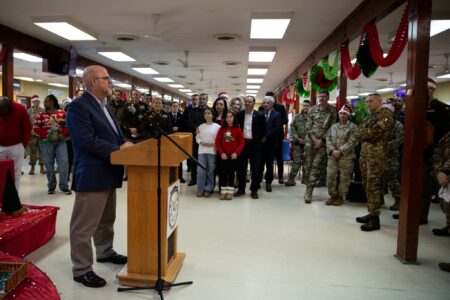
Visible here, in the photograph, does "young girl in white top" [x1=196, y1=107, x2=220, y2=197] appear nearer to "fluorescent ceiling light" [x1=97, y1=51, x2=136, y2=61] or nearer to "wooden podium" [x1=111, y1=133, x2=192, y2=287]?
"wooden podium" [x1=111, y1=133, x2=192, y2=287]

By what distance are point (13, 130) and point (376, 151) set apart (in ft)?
13.2

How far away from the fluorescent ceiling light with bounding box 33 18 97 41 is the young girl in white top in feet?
9.30

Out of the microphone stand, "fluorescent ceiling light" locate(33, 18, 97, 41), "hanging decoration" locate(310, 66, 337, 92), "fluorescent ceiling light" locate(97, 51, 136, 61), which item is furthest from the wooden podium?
"fluorescent ceiling light" locate(97, 51, 136, 61)

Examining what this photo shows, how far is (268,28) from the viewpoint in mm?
5734

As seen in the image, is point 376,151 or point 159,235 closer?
point 159,235

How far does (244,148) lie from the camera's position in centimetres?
512

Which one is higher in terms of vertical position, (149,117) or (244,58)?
(244,58)

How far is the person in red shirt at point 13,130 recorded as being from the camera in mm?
3893

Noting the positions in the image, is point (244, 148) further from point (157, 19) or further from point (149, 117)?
point (149, 117)

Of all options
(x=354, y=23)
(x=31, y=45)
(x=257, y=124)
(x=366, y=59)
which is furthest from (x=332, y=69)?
(x=31, y=45)

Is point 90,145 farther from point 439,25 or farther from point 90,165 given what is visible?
point 439,25

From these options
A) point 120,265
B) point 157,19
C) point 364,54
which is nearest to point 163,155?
point 120,265

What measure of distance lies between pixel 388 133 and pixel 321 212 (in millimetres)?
1371

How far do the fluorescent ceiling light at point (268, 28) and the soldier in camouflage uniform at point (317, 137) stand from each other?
1293 mm
